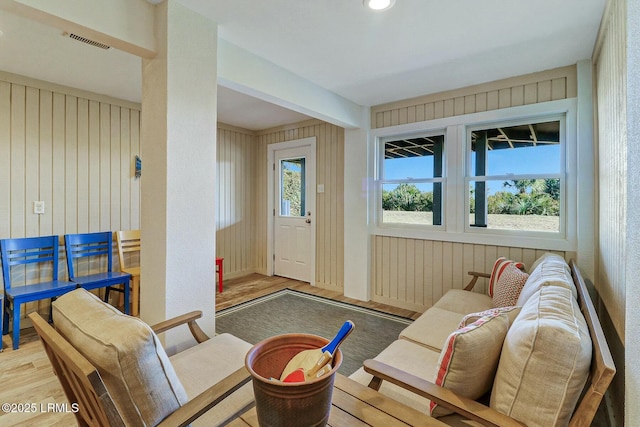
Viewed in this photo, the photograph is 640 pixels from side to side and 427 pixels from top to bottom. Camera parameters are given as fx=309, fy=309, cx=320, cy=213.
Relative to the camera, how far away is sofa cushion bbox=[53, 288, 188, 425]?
0.84 m

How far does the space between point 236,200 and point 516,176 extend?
12.4ft

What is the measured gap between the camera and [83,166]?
3285mm

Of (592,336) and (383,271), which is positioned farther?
(383,271)

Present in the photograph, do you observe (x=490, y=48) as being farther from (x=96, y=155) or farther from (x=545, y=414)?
(x=96, y=155)

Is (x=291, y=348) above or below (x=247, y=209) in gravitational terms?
below

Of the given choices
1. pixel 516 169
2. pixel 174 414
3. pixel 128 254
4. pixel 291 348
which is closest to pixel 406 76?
pixel 516 169

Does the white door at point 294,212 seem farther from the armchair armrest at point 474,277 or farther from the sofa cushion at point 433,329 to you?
the sofa cushion at point 433,329

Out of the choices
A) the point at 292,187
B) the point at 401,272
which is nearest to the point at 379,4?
the point at 401,272

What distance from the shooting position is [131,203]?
3695mm

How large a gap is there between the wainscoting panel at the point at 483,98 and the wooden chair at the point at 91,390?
10.3 ft

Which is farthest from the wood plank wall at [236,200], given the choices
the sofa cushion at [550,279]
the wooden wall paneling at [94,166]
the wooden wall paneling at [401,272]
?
the sofa cushion at [550,279]

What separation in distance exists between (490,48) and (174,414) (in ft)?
9.55

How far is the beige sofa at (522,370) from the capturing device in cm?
92

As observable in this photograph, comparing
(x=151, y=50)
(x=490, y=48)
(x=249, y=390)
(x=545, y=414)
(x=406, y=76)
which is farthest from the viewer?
(x=406, y=76)
